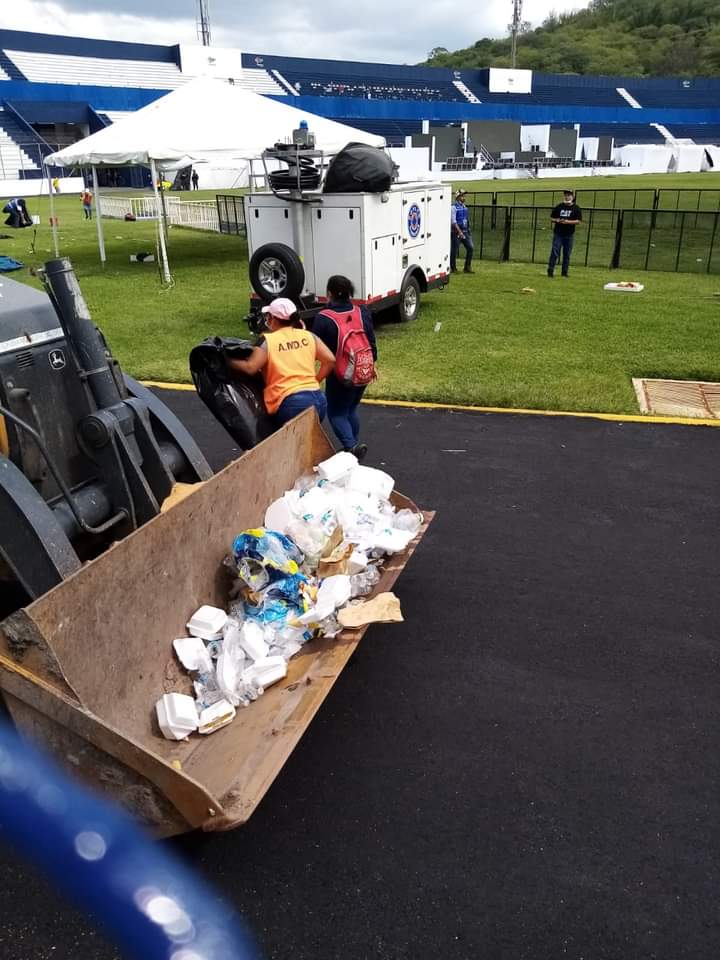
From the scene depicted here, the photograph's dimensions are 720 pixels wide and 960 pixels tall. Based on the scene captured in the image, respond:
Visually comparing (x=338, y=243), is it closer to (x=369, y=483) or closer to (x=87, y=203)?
(x=369, y=483)

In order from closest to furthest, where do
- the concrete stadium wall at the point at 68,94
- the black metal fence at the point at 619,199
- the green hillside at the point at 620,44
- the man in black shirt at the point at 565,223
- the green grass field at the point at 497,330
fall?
the green grass field at the point at 497,330
the man in black shirt at the point at 565,223
the black metal fence at the point at 619,199
the concrete stadium wall at the point at 68,94
the green hillside at the point at 620,44

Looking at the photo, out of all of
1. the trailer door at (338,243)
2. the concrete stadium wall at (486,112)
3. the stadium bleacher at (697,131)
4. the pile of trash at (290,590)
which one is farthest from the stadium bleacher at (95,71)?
the pile of trash at (290,590)

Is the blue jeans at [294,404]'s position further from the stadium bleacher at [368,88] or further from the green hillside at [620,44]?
the green hillside at [620,44]

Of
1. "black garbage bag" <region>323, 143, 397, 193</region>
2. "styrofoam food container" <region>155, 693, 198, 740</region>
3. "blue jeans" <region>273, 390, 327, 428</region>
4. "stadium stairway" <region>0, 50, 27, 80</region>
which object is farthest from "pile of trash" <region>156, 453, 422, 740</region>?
"stadium stairway" <region>0, 50, 27, 80</region>

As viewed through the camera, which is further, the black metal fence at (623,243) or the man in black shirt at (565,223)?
the black metal fence at (623,243)

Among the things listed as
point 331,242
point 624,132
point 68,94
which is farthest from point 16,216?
point 624,132

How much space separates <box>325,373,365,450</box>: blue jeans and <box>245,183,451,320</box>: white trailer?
13.8ft

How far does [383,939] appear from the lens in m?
2.88

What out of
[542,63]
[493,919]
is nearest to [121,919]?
[493,919]

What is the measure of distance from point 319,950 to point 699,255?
845 inches

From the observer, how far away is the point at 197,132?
658 inches

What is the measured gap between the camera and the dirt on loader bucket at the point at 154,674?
2750mm

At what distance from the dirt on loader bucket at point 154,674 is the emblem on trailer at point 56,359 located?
104 centimetres

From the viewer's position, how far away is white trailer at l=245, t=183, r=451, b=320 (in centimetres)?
1115
